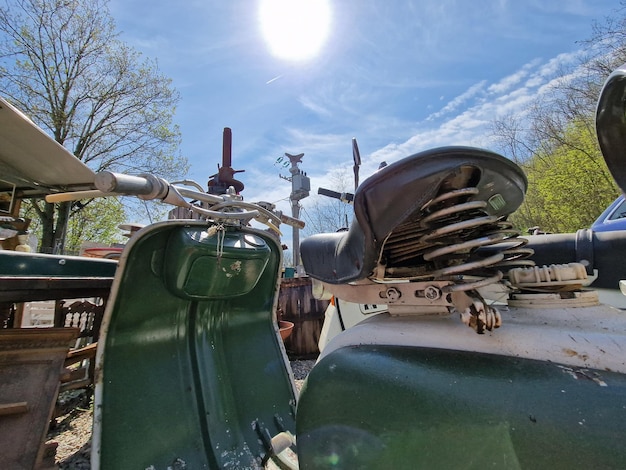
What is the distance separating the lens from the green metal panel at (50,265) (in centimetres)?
129

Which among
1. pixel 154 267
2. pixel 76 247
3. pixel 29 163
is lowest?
pixel 154 267

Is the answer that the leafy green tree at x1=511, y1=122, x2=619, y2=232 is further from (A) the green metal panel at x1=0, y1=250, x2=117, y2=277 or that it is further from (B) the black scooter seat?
(A) the green metal panel at x1=0, y1=250, x2=117, y2=277

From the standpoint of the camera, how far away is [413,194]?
0.74m

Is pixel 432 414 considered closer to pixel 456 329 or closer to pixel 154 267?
pixel 456 329

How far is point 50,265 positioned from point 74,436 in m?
1.71

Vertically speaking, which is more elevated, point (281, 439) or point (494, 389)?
point (494, 389)

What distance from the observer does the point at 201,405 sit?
5.27 feet

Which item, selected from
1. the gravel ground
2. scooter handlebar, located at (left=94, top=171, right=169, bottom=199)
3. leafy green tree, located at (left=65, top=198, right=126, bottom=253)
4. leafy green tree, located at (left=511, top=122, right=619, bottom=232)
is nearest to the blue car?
scooter handlebar, located at (left=94, top=171, right=169, bottom=199)

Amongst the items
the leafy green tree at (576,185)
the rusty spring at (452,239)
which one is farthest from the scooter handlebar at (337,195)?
the leafy green tree at (576,185)

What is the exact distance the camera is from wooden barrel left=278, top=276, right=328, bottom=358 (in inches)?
195

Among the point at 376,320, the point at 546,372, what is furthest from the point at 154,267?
the point at 546,372

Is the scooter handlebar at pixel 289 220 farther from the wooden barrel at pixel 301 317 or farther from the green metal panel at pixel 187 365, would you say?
the wooden barrel at pixel 301 317

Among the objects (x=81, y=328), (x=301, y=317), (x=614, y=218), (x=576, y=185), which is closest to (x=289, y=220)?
(x=81, y=328)

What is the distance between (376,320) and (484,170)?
0.49 meters
